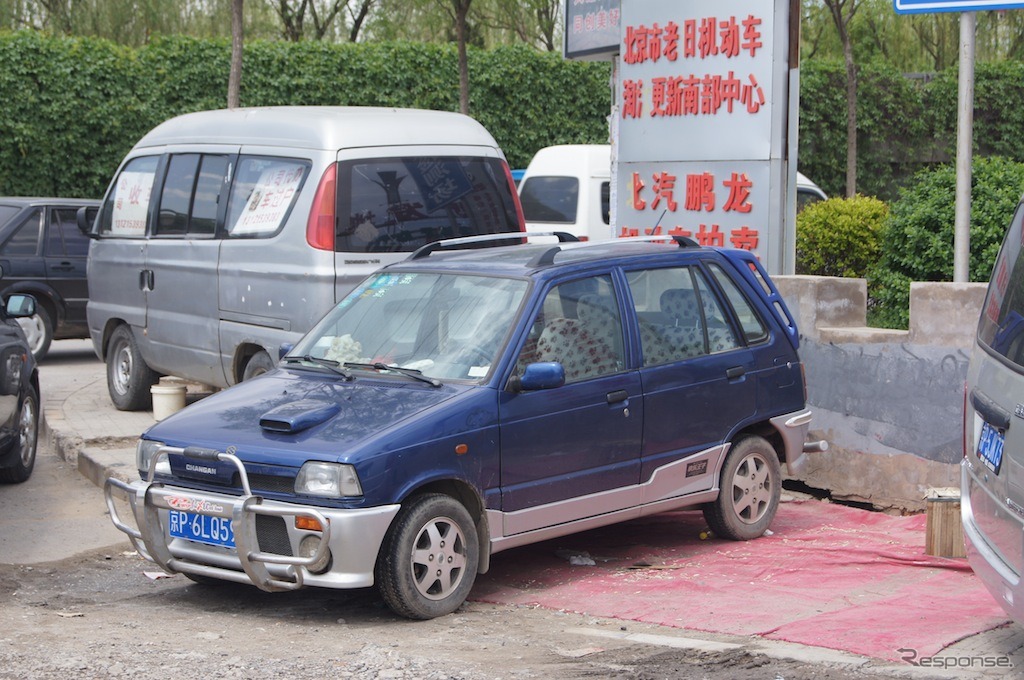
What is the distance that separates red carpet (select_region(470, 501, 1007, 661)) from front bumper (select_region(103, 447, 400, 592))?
98 centimetres

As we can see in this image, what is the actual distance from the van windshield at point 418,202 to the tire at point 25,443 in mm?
2640

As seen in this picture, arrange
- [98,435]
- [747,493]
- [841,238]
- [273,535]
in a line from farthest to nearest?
[841,238], [98,435], [747,493], [273,535]

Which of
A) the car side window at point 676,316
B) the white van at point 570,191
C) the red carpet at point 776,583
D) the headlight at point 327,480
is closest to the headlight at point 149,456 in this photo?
the headlight at point 327,480

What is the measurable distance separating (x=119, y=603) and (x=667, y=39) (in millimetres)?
6546

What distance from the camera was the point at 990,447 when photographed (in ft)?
15.9

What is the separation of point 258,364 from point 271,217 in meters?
1.07

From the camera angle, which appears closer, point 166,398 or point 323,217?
point 323,217

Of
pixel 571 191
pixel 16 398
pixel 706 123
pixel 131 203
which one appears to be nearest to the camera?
pixel 16 398

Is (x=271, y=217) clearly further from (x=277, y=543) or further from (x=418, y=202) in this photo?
(x=277, y=543)

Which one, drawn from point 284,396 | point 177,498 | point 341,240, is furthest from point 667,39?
point 177,498

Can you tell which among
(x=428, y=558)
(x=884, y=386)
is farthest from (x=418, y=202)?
(x=428, y=558)

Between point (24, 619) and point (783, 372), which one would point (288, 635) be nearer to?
point (24, 619)

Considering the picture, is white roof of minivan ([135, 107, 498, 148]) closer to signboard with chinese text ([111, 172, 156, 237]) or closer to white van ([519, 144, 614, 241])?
A: signboard with chinese text ([111, 172, 156, 237])

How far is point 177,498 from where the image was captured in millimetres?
6059
